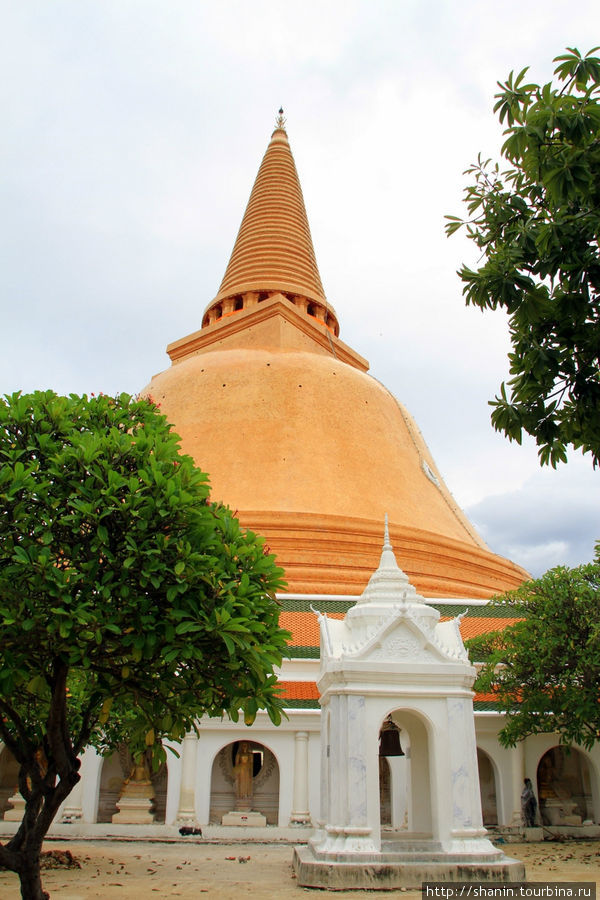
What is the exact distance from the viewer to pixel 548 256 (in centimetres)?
473

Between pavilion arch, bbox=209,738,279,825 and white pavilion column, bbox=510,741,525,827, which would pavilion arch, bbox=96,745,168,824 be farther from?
white pavilion column, bbox=510,741,525,827

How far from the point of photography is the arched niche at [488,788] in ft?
44.3

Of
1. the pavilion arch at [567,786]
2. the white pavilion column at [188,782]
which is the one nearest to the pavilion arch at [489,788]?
the pavilion arch at [567,786]

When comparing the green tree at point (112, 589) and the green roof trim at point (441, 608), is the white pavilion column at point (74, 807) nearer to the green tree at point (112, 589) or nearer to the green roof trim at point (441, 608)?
the green roof trim at point (441, 608)

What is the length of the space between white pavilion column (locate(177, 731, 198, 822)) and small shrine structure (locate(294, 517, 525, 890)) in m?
3.95

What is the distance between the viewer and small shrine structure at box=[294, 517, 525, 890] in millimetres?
7898

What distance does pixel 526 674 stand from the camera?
1223 centimetres

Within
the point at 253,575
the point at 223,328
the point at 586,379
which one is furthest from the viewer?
the point at 223,328

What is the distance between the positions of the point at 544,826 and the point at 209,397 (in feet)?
45.3

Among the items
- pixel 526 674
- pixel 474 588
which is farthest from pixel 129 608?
pixel 474 588

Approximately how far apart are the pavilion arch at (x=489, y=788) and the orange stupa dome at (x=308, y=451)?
3.80 meters

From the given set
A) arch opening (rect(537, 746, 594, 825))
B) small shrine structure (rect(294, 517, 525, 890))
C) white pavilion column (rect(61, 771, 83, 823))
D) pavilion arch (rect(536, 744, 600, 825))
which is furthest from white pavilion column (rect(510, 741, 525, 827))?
white pavilion column (rect(61, 771, 83, 823))

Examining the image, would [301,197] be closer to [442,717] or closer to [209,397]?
[209,397]

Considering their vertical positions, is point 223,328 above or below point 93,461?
above
